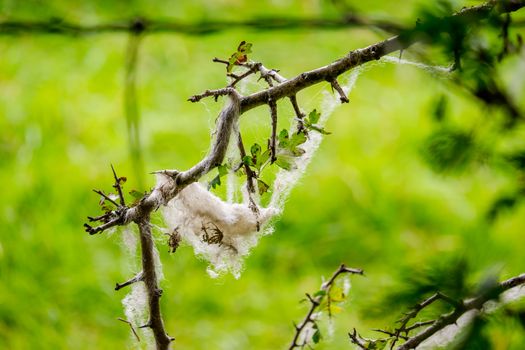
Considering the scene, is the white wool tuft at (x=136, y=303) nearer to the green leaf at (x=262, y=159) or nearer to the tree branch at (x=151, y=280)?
the tree branch at (x=151, y=280)

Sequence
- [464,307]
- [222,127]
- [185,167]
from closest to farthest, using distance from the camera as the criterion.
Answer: [464,307] < [222,127] < [185,167]

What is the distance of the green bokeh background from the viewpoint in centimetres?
188

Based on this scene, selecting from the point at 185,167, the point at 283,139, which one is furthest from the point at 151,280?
the point at 185,167

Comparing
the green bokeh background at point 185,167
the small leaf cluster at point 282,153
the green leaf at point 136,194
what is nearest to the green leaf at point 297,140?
the small leaf cluster at point 282,153

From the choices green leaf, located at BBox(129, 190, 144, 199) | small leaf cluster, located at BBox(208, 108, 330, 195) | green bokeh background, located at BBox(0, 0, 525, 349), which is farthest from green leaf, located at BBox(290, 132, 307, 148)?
green bokeh background, located at BBox(0, 0, 525, 349)

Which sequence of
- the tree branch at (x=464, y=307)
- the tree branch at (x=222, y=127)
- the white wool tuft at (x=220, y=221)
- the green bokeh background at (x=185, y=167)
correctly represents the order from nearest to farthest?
1. the tree branch at (x=464, y=307)
2. the tree branch at (x=222, y=127)
3. the white wool tuft at (x=220, y=221)
4. the green bokeh background at (x=185, y=167)

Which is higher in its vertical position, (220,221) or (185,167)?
(185,167)

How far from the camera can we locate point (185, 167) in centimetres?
236

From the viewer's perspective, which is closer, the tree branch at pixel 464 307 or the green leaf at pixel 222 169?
the tree branch at pixel 464 307

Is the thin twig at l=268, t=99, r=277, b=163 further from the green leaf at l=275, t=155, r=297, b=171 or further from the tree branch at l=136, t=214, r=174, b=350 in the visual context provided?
the tree branch at l=136, t=214, r=174, b=350

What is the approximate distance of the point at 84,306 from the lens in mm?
1921

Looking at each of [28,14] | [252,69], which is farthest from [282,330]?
[28,14]

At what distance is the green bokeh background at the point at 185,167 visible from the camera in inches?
73.9

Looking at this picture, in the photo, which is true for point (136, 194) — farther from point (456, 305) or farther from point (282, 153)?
point (456, 305)
